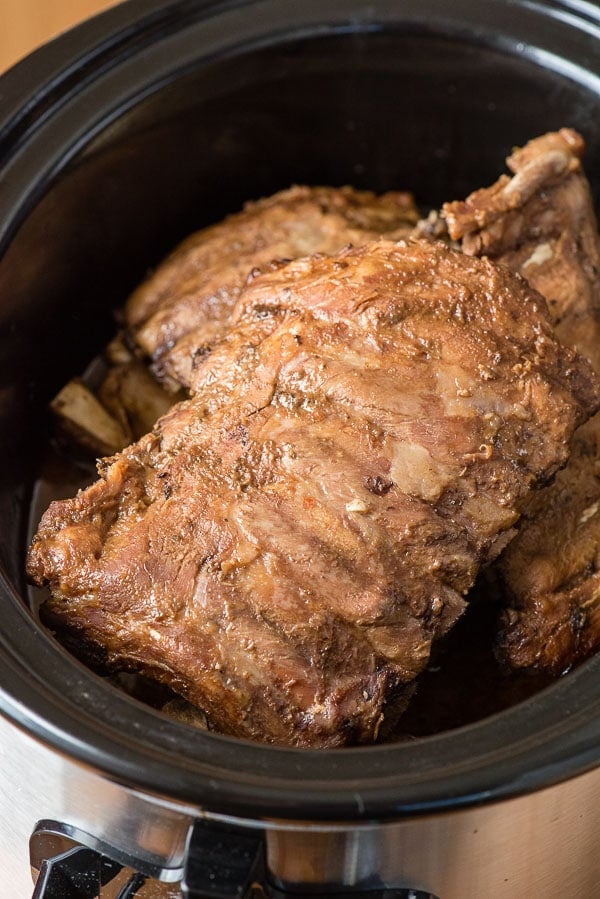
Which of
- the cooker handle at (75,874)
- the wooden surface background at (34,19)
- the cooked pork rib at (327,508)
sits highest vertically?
the wooden surface background at (34,19)

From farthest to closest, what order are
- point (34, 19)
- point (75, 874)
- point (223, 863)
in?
point (34, 19), point (75, 874), point (223, 863)

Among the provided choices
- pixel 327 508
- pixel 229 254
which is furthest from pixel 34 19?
pixel 327 508

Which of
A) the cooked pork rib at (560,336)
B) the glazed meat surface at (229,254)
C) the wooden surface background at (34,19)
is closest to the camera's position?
the cooked pork rib at (560,336)

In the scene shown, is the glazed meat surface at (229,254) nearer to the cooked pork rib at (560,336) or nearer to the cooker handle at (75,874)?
the cooked pork rib at (560,336)

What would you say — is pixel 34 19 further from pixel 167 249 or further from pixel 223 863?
pixel 223 863

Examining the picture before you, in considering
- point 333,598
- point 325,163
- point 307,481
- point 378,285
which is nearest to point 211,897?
point 333,598

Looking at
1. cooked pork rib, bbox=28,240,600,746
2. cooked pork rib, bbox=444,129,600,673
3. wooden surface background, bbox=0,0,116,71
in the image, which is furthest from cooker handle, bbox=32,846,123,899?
wooden surface background, bbox=0,0,116,71

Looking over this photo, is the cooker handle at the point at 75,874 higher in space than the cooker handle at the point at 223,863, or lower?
lower

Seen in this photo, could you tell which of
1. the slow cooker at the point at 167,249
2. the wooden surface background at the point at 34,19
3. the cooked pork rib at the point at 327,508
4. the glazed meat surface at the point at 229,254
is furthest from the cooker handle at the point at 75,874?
the wooden surface background at the point at 34,19
